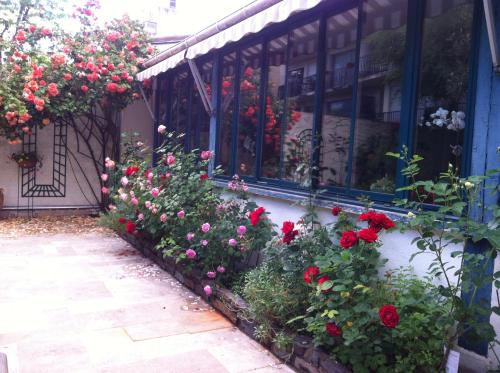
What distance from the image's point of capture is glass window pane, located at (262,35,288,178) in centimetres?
489

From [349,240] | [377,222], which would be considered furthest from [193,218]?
[377,222]

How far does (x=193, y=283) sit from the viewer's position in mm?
4723

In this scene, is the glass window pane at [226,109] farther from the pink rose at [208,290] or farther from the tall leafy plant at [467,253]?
the tall leafy plant at [467,253]

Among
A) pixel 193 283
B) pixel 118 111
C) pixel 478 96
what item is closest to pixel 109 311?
pixel 193 283

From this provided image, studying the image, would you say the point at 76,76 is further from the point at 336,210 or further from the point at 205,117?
the point at 336,210

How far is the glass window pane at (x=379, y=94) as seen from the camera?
3463mm

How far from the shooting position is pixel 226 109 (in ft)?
19.7

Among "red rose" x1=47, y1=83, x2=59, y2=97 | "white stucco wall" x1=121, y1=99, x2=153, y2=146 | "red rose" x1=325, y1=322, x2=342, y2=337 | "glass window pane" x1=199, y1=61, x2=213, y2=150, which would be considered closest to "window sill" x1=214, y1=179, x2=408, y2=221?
"red rose" x1=325, y1=322, x2=342, y2=337

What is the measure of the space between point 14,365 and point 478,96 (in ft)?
11.5

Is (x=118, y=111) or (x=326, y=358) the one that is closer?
(x=326, y=358)

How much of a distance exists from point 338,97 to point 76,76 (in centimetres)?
595

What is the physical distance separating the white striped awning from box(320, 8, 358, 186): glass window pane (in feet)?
2.20

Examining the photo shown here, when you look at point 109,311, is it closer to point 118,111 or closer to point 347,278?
point 347,278

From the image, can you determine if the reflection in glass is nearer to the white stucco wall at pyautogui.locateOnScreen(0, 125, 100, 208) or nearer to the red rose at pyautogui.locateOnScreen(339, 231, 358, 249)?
the white stucco wall at pyautogui.locateOnScreen(0, 125, 100, 208)
